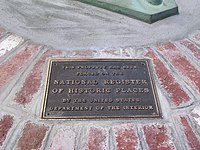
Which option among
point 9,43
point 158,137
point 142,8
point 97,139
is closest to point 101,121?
point 97,139

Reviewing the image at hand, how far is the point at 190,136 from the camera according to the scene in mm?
1418

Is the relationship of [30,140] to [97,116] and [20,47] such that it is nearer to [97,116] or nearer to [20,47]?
[97,116]

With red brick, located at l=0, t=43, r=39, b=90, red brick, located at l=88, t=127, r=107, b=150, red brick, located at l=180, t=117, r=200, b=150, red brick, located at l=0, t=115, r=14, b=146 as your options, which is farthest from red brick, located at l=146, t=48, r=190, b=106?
red brick, located at l=0, t=115, r=14, b=146

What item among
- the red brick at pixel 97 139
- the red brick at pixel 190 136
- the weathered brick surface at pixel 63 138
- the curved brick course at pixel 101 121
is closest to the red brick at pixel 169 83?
the curved brick course at pixel 101 121

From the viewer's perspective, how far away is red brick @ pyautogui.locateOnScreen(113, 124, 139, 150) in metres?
1.37

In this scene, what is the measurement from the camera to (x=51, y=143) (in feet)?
4.53

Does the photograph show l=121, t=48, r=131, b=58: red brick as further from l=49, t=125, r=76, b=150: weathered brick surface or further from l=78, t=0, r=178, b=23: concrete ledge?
l=49, t=125, r=76, b=150: weathered brick surface

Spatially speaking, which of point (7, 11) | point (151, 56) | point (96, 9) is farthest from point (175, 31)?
point (7, 11)

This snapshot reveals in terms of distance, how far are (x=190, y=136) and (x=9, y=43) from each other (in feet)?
3.33

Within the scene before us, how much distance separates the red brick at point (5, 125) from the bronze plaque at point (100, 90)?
0.14 m

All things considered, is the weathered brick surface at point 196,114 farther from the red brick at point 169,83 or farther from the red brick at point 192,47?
the red brick at point 192,47

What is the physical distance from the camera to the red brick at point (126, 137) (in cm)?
137

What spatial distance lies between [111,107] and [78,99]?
145 millimetres

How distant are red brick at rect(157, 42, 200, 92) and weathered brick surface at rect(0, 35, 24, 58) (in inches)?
28.6
